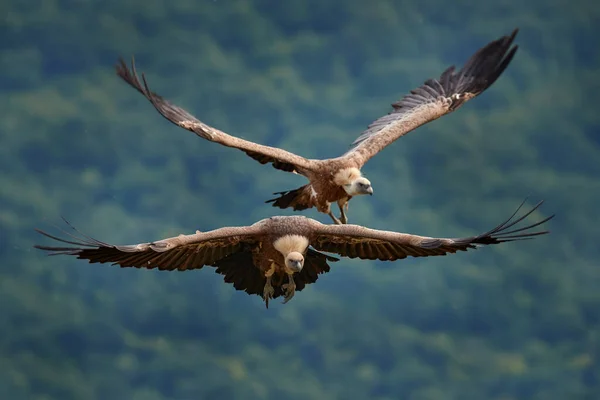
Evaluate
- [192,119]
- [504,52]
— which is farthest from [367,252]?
[504,52]

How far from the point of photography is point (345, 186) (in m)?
12.2

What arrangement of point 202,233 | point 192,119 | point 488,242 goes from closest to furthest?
point 488,242
point 202,233
point 192,119

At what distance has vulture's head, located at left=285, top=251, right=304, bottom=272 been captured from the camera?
438 inches

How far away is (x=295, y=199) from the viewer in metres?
12.3

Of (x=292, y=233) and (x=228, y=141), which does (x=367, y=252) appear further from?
(x=228, y=141)

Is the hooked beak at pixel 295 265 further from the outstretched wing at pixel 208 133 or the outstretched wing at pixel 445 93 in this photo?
the outstretched wing at pixel 445 93

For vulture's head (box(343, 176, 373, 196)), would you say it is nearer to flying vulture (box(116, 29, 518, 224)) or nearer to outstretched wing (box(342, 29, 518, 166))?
flying vulture (box(116, 29, 518, 224))

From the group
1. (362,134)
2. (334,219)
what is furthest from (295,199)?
(362,134)

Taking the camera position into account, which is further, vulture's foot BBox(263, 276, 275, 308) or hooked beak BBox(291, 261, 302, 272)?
vulture's foot BBox(263, 276, 275, 308)

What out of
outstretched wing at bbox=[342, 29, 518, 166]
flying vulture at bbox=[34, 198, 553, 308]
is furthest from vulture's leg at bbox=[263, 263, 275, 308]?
outstretched wing at bbox=[342, 29, 518, 166]

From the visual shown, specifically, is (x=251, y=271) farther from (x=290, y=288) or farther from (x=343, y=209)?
(x=343, y=209)

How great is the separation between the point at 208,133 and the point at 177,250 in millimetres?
1311

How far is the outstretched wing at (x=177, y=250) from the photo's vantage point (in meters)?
10.2

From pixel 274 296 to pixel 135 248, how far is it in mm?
1906
